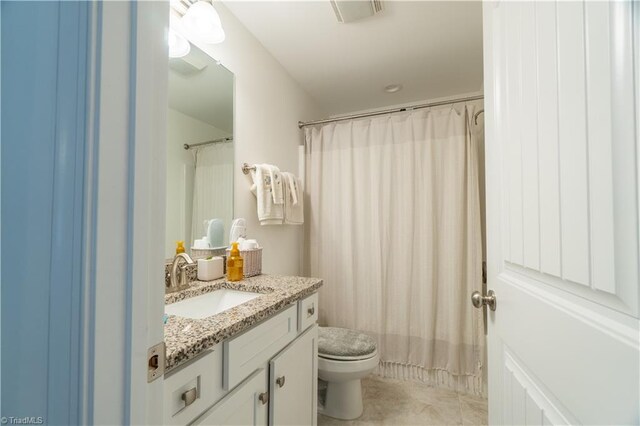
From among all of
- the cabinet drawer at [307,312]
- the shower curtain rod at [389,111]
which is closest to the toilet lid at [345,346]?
the cabinet drawer at [307,312]

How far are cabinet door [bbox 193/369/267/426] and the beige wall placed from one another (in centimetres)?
93

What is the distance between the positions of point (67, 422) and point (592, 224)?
2.48 feet

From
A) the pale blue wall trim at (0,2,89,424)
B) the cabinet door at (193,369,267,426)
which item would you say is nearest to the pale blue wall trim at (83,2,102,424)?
the pale blue wall trim at (0,2,89,424)

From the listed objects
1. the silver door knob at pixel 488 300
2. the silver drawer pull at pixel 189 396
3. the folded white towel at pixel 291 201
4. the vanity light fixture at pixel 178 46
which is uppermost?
the vanity light fixture at pixel 178 46

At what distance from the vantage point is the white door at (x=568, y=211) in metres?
0.36

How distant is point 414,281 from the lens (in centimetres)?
192

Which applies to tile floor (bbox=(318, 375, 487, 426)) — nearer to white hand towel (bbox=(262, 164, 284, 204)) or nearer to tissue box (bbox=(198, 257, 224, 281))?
tissue box (bbox=(198, 257, 224, 281))

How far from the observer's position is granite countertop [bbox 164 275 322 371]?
62 centimetres

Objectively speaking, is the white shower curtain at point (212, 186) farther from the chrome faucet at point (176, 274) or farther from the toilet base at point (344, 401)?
the toilet base at point (344, 401)

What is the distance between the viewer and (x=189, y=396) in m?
0.63

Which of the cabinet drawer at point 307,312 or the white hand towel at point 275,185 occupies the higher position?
the white hand towel at point 275,185

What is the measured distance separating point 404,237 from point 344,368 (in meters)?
0.95

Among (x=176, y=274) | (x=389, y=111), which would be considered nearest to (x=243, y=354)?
(x=176, y=274)

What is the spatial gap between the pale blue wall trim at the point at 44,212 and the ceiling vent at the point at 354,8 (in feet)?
4.68
